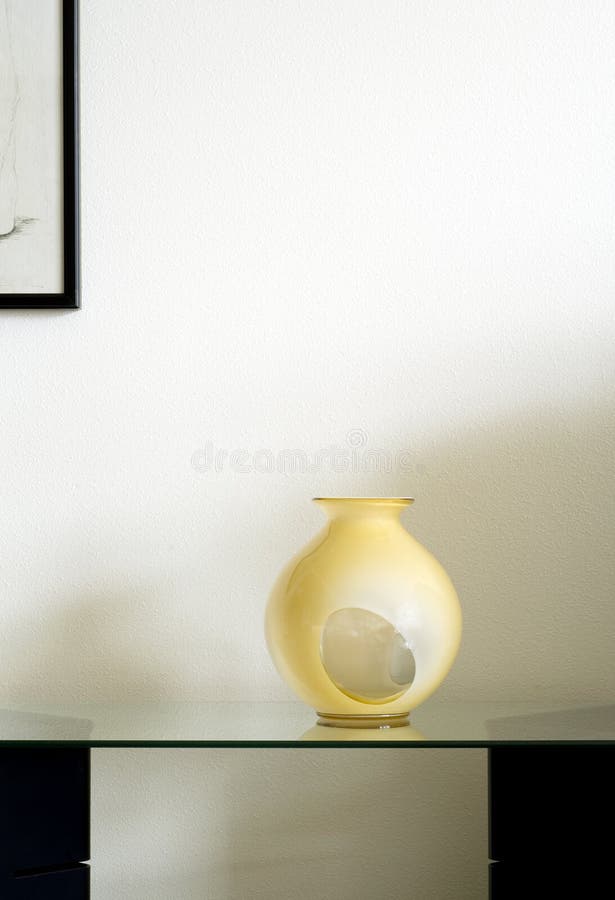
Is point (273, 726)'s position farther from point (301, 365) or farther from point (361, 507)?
point (301, 365)

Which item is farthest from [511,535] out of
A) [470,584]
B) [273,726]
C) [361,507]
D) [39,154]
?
[39,154]

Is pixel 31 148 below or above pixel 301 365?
above

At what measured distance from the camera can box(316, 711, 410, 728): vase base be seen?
1.06 meters

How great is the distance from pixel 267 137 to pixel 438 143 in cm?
23

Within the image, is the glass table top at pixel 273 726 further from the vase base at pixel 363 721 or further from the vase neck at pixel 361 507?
the vase neck at pixel 361 507

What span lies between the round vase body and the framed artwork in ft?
1.72

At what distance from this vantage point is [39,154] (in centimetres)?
135

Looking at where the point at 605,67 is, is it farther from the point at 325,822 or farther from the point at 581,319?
the point at 325,822

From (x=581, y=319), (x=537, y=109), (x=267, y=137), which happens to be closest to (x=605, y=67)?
(x=537, y=109)

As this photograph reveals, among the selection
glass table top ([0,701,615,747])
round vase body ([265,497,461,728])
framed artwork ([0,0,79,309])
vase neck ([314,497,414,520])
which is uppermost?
framed artwork ([0,0,79,309])

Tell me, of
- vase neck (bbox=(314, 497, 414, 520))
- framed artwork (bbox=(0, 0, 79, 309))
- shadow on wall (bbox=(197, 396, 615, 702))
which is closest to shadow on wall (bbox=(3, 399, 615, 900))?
shadow on wall (bbox=(197, 396, 615, 702))

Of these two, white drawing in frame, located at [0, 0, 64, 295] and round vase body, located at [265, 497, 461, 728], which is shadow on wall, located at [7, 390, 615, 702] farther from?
white drawing in frame, located at [0, 0, 64, 295]

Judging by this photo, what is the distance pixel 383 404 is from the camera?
1347mm

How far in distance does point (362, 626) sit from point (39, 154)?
77 cm
